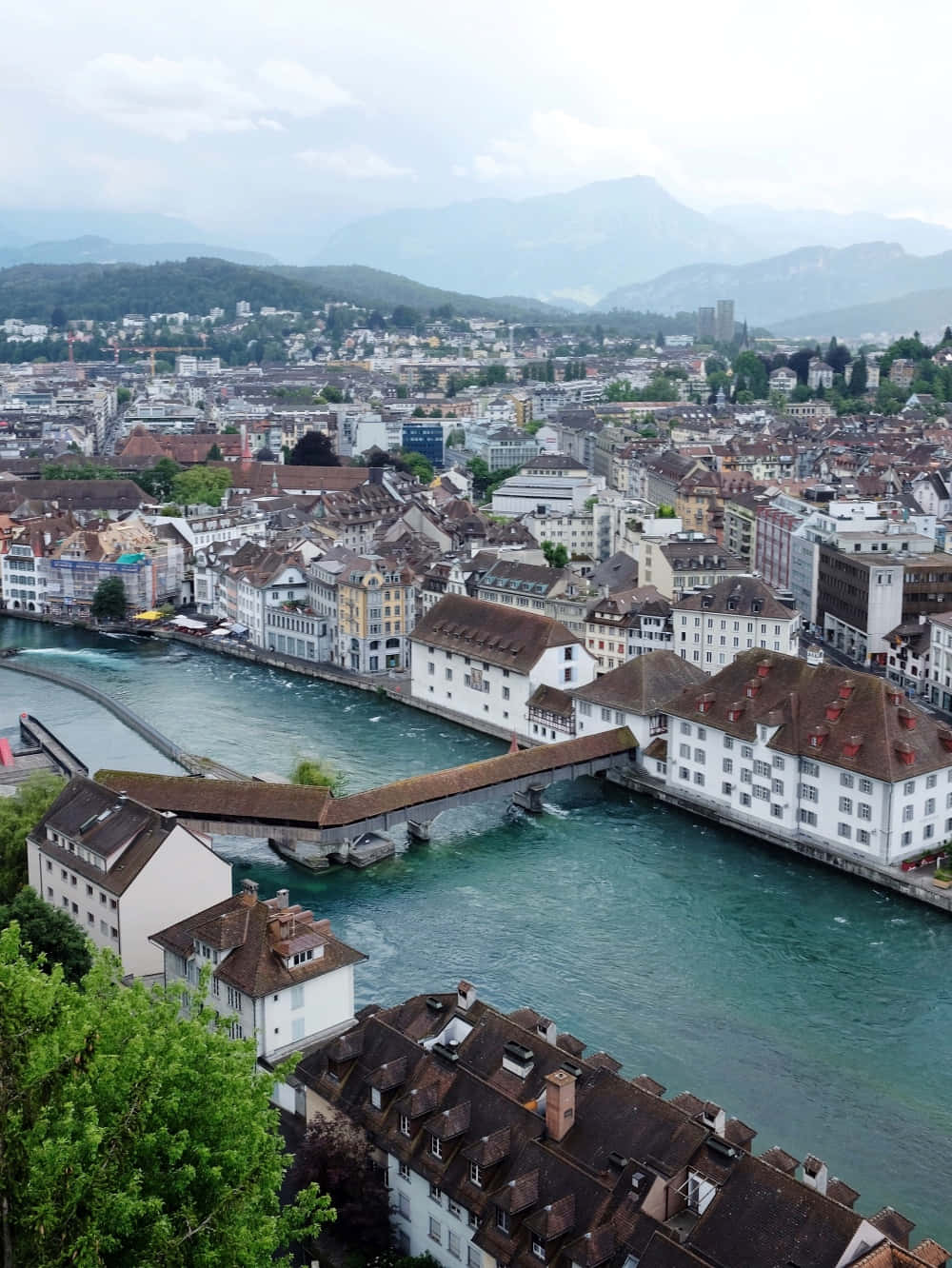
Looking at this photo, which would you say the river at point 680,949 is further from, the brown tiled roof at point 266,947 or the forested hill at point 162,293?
the forested hill at point 162,293

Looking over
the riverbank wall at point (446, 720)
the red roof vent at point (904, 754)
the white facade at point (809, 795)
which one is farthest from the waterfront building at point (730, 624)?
the red roof vent at point (904, 754)

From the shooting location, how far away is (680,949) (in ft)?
76.5

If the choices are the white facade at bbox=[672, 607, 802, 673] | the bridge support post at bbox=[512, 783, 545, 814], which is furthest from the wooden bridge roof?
the white facade at bbox=[672, 607, 802, 673]

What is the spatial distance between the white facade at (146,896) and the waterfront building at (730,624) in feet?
62.7

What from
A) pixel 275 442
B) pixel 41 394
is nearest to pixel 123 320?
pixel 41 394

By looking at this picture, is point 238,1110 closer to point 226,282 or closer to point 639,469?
point 639,469

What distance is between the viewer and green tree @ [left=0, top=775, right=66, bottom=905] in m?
23.1

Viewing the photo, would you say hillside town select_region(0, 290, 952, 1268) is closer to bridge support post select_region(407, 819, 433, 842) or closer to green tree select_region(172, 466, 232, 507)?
green tree select_region(172, 466, 232, 507)

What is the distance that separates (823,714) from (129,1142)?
1974 cm

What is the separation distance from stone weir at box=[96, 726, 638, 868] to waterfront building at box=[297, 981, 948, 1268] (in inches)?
399

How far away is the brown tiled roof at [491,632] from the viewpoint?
115 feet

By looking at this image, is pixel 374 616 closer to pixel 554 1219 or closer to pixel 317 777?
pixel 317 777

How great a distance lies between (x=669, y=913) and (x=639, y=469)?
45.1 m

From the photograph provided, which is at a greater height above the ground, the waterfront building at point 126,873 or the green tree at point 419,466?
the green tree at point 419,466
